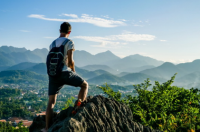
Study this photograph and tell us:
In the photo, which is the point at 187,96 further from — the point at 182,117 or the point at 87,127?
the point at 87,127

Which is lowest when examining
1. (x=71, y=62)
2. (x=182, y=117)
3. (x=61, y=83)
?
(x=182, y=117)

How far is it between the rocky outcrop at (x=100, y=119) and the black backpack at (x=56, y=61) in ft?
2.31

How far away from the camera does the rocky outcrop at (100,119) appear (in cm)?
309

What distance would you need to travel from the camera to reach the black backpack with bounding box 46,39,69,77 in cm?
339

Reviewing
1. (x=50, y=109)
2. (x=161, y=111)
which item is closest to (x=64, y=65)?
(x=50, y=109)

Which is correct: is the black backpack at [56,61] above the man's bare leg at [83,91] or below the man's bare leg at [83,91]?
above

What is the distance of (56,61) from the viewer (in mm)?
3387

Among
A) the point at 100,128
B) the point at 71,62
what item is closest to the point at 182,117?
the point at 100,128

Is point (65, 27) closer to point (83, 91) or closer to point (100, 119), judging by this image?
point (83, 91)

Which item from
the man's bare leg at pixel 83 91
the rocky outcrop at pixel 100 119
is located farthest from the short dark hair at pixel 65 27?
the rocky outcrop at pixel 100 119

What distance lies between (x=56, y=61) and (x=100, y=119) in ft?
3.69

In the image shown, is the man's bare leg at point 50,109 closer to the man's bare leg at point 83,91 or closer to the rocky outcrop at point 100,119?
the rocky outcrop at point 100,119

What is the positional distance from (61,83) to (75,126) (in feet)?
3.05

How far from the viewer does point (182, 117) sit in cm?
570
